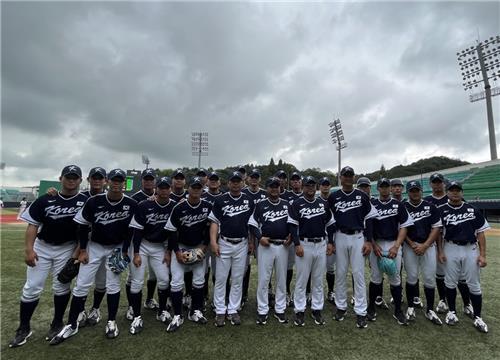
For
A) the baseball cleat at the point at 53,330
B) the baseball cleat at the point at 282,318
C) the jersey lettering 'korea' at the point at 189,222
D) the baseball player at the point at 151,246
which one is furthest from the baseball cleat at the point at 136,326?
the baseball cleat at the point at 282,318

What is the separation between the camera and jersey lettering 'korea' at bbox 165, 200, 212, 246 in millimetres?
3832

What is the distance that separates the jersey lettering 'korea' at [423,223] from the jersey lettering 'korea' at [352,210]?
679mm

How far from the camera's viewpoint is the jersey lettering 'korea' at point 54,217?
11.2ft

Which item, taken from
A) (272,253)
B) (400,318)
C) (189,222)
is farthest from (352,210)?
(189,222)

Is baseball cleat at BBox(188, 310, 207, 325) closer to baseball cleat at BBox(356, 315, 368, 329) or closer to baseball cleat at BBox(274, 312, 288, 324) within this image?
baseball cleat at BBox(274, 312, 288, 324)

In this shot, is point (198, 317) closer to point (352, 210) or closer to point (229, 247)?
point (229, 247)

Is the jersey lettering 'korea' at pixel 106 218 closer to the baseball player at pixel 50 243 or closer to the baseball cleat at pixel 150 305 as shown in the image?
the baseball player at pixel 50 243

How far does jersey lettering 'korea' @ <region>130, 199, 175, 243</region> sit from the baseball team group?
1cm

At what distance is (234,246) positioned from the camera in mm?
3992

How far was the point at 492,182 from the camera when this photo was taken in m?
27.9

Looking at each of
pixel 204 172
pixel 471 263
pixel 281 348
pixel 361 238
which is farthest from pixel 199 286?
pixel 471 263

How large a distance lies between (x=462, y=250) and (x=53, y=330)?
Result: 5.60m

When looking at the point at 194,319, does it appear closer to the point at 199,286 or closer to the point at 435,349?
the point at 199,286

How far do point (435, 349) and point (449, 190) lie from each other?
7.45 ft
